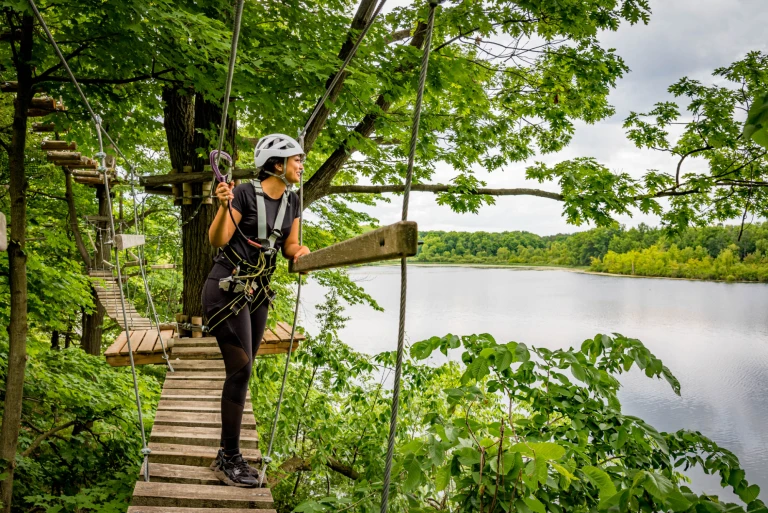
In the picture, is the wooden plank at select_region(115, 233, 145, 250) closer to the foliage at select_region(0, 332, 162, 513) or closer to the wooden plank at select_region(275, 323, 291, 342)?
the wooden plank at select_region(275, 323, 291, 342)

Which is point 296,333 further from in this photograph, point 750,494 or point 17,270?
point 750,494

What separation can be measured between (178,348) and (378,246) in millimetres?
2925

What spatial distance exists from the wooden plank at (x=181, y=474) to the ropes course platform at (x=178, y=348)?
1183 mm

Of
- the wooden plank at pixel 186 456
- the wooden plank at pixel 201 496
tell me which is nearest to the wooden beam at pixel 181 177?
the wooden plank at pixel 186 456

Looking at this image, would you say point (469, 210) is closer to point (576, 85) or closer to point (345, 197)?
point (576, 85)

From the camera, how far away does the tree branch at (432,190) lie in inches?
201

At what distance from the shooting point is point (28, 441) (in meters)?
4.23

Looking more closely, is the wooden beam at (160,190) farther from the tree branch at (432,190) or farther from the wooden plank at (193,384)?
the wooden plank at (193,384)

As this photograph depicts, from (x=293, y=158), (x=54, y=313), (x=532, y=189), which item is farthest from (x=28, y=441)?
(x=532, y=189)

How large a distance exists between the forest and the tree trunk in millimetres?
17

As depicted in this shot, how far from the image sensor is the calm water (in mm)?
12312

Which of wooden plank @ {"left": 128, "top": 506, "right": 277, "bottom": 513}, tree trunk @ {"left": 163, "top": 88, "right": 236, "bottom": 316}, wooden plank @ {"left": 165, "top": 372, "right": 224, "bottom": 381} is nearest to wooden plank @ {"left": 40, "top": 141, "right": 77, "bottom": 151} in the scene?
tree trunk @ {"left": 163, "top": 88, "right": 236, "bottom": 316}

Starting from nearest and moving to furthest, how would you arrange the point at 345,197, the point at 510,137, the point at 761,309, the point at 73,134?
1. the point at 73,134
2. the point at 510,137
3. the point at 345,197
4. the point at 761,309

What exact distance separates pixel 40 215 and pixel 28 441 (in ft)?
13.7
